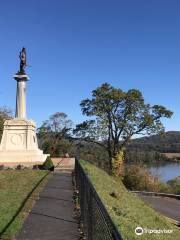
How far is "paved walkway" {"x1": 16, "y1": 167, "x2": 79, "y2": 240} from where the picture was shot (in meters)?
8.23

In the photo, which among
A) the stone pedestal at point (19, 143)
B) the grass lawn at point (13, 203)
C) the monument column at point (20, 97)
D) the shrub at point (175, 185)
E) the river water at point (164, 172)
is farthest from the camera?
the river water at point (164, 172)

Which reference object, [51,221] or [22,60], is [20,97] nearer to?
[22,60]

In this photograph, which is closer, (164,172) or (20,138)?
(20,138)

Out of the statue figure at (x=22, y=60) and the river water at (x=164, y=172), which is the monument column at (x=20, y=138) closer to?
the statue figure at (x=22, y=60)

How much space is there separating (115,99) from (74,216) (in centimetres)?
4259

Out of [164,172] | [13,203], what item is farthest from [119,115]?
[13,203]

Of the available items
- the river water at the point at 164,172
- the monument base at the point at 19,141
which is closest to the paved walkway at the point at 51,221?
the monument base at the point at 19,141

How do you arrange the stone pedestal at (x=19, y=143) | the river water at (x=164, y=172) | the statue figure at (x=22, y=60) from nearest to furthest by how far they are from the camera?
1. the stone pedestal at (x=19, y=143)
2. the statue figure at (x=22, y=60)
3. the river water at (x=164, y=172)

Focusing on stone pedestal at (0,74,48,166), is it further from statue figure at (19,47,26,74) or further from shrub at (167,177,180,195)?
shrub at (167,177,180,195)

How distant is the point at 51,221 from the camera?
9.58 meters

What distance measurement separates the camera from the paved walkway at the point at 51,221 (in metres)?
8.23

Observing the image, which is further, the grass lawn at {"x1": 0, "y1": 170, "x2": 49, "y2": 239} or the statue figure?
the statue figure

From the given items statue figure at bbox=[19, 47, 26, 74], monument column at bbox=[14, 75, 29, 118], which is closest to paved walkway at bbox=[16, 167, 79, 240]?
monument column at bbox=[14, 75, 29, 118]

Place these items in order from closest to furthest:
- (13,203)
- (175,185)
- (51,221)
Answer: (51,221), (13,203), (175,185)
